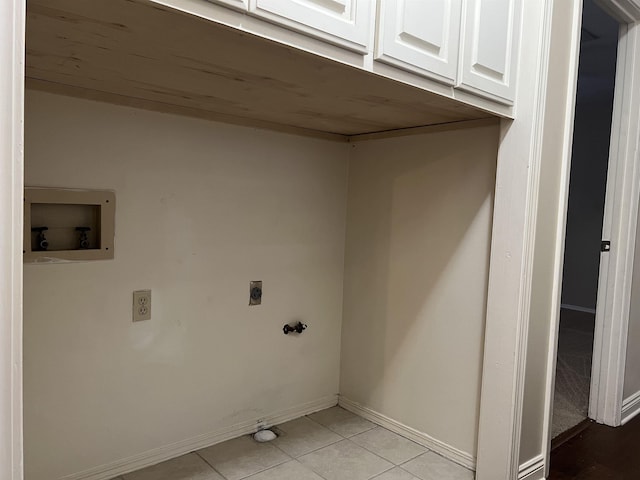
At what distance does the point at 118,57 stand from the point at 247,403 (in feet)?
5.13

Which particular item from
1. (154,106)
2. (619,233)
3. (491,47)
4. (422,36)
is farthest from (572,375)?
Answer: (154,106)

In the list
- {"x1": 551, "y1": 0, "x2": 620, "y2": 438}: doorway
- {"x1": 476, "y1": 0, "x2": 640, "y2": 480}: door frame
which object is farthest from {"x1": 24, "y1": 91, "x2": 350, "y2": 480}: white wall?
{"x1": 551, "y1": 0, "x2": 620, "y2": 438}: doorway

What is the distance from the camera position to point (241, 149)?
6.84 ft

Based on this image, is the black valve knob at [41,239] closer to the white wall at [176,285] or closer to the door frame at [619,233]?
the white wall at [176,285]

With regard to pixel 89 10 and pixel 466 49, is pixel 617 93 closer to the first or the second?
pixel 466 49

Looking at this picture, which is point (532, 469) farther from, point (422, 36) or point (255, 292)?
point (422, 36)

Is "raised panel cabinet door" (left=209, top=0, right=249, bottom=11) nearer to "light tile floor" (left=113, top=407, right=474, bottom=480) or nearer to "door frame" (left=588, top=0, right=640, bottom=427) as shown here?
"light tile floor" (left=113, top=407, right=474, bottom=480)

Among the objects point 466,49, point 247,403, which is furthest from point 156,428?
point 466,49

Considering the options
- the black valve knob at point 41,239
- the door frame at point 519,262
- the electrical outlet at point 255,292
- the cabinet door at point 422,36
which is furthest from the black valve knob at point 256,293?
the cabinet door at point 422,36

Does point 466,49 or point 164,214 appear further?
point 164,214

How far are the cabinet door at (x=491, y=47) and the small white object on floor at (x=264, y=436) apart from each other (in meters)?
1.67

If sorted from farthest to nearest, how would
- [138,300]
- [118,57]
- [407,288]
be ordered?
[407,288], [138,300], [118,57]

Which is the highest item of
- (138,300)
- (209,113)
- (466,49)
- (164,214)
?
(466,49)

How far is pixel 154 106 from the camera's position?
1813 mm
